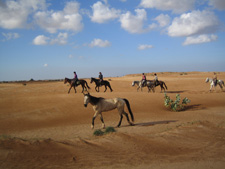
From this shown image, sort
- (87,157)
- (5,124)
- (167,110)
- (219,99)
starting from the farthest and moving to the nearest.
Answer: (219,99) → (167,110) → (5,124) → (87,157)

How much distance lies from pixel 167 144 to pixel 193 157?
3.89 feet

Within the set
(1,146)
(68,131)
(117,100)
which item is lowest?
(68,131)

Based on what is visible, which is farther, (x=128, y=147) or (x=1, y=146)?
(x=128, y=147)

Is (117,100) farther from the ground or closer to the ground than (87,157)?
farther from the ground

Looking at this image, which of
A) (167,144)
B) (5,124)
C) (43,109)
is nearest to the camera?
(167,144)

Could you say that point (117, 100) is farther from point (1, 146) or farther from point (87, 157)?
point (1, 146)

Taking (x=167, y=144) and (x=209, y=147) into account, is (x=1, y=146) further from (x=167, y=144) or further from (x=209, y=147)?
(x=209, y=147)

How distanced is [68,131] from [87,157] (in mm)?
4917

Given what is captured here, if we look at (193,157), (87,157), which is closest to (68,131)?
(87,157)

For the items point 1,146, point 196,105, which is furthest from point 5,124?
point 196,105

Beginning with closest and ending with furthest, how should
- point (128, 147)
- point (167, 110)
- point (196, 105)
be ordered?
point (128, 147)
point (167, 110)
point (196, 105)

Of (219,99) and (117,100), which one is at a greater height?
(117,100)

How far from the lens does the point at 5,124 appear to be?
1116cm

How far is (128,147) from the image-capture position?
6418 mm
